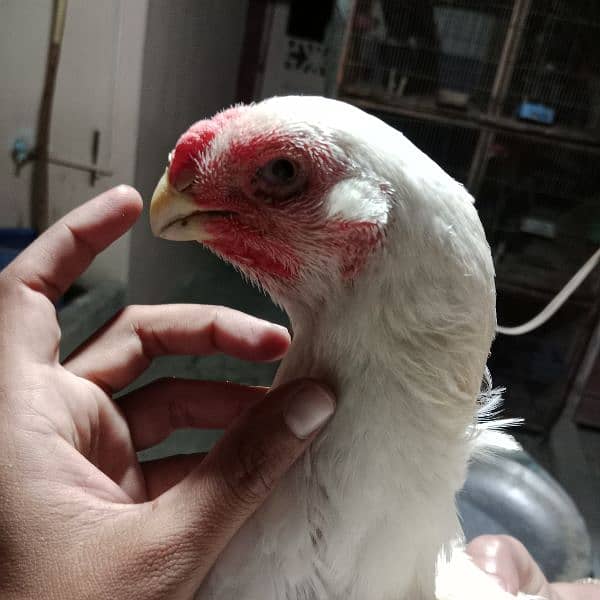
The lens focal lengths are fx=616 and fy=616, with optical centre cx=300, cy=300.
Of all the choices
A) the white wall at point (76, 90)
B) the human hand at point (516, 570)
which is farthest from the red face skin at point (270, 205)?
the white wall at point (76, 90)

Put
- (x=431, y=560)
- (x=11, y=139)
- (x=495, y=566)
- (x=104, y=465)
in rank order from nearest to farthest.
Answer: (x=431, y=560) → (x=104, y=465) → (x=495, y=566) → (x=11, y=139)

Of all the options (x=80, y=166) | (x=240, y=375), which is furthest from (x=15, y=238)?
(x=240, y=375)

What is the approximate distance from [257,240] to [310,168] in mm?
91

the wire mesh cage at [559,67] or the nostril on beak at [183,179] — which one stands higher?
the wire mesh cage at [559,67]

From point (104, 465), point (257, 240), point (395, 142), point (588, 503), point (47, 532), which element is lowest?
point (588, 503)

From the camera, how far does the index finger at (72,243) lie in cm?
75

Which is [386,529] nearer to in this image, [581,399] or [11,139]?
[11,139]

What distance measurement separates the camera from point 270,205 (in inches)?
23.0

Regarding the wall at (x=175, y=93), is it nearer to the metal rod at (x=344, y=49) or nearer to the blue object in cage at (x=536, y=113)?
the metal rod at (x=344, y=49)

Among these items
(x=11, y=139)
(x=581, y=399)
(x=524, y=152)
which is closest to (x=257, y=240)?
(x=11, y=139)

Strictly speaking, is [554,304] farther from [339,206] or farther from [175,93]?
[175,93]

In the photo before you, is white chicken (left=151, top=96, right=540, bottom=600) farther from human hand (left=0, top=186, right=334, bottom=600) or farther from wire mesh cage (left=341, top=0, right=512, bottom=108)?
wire mesh cage (left=341, top=0, right=512, bottom=108)

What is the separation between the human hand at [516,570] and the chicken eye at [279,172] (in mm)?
882

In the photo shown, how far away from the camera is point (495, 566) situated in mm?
1177
